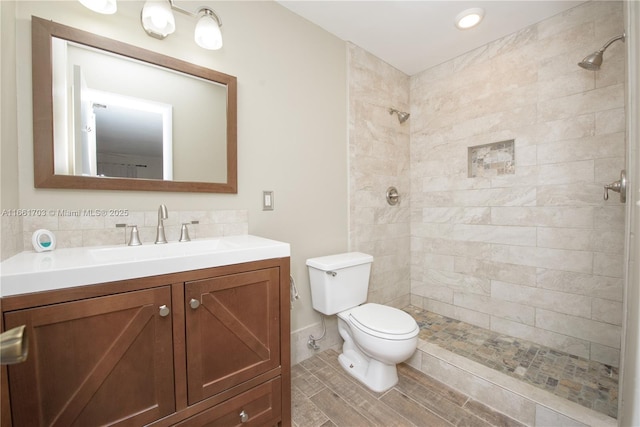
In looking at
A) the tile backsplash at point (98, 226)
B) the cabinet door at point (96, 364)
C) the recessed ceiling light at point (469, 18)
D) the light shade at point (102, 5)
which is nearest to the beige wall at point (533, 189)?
the recessed ceiling light at point (469, 18)

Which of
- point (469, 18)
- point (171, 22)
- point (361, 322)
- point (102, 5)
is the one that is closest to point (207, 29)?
point (171, 22)

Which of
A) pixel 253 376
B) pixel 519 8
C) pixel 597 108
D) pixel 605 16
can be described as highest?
pixel 519 8

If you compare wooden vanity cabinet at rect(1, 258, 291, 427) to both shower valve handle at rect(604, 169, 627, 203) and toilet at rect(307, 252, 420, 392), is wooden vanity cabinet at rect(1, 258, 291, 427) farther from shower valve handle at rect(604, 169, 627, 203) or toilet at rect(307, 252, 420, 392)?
shower valve handle at rect(604, 169, 627, 203)

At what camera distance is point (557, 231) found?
188 centimetres

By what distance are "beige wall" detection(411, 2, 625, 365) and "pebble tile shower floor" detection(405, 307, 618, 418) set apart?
0.11m

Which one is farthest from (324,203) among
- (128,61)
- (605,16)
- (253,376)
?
(605,16)

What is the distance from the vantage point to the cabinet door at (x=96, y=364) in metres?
0.74

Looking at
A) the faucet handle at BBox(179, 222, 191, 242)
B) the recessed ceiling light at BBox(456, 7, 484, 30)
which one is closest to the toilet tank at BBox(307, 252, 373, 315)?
the faucet handle at BBox(179, 222, 191, 242)

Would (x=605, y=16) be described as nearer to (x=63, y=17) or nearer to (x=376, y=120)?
(x=376, y=120)

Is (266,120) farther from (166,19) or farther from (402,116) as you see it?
(402,116)

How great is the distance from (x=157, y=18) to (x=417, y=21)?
1702 mm

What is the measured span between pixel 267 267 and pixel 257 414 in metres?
0.67

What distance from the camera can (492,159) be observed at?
7.31 feet

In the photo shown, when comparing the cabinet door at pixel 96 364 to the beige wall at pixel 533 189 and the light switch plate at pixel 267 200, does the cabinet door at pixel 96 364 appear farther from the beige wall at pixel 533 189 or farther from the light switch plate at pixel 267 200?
the beige wall at pixel 533 189
